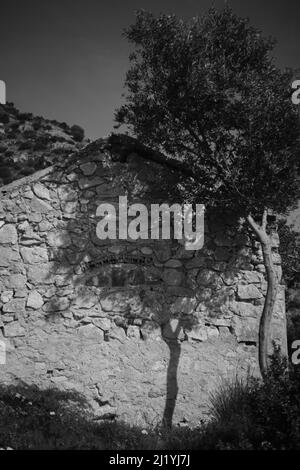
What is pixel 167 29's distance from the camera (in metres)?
7.48

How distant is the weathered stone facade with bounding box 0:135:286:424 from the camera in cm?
733

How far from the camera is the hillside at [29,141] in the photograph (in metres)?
16.7

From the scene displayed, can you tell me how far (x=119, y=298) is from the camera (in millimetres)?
7852

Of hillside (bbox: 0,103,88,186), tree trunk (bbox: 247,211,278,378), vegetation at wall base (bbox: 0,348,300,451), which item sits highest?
hillside (bbox: 0,103,88,186)

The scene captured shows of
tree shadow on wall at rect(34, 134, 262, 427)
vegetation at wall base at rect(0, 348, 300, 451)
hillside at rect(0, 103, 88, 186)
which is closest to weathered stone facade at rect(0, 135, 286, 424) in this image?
tree shadow on wall at rect(34, 134, 262, 427)

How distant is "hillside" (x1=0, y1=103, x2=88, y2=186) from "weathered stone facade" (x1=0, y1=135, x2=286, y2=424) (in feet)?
25.4

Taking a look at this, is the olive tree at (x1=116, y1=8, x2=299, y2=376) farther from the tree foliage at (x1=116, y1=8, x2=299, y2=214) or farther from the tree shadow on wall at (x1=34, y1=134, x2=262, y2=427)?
the tree shadow on wall at (x1=34, y1=134, x2=262, y2=427)

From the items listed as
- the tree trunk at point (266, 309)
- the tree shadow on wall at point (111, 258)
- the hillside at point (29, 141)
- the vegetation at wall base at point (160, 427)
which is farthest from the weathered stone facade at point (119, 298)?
the hillside at point (29, 141)

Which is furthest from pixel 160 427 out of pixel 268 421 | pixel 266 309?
pixel 266 309

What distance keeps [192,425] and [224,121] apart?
6.03m

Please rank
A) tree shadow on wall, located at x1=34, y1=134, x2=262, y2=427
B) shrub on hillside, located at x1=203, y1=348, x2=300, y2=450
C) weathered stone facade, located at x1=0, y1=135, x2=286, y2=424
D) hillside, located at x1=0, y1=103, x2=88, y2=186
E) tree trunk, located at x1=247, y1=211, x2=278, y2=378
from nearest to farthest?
shrub on hillside, located at x1=203, y1=348, x2=300, y2=450
tree trunk, located at x1=247, y1=211, x2=278, y2=378
weathered stone facade, located at x1=0, y1=135, x2=286, y2=424
tree shadow on wall, located at x1=34, y1=134, x2=262, y2=427
hillside, located at x1=0, y1=103, x2=88, y2=186

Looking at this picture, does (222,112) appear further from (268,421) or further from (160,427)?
(160,427)

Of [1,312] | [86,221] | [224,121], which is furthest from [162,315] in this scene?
[224,121]

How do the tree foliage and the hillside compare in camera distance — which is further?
the hillside
